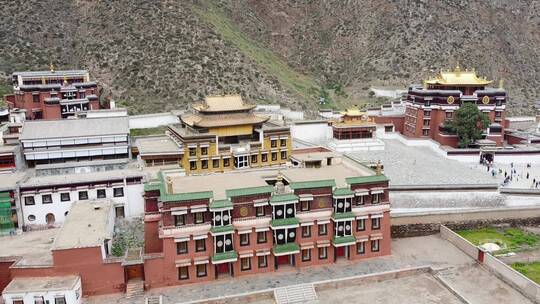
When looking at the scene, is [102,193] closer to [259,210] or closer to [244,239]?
[244,239]

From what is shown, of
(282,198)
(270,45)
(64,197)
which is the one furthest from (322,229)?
(270,45)

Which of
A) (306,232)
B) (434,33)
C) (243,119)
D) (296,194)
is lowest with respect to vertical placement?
(306,232)

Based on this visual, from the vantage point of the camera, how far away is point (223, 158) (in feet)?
132

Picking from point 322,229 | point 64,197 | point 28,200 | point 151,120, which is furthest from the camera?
point 151,120

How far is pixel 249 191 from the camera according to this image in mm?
27875

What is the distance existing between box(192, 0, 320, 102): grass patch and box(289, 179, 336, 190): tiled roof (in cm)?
5007

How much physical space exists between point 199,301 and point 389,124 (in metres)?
41.2

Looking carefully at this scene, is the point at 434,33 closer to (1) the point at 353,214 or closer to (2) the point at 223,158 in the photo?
(2) the point at 223,158

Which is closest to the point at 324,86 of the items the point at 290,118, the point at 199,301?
the point at 290,118

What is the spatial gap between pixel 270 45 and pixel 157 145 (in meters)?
63.1

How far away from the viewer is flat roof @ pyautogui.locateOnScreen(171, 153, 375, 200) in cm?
2984

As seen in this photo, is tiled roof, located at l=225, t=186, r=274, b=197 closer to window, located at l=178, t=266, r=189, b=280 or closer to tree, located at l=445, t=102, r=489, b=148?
window, located at l=178, t=266, r=189, b=280

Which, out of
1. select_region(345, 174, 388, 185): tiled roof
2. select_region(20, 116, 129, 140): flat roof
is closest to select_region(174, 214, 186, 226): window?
select_region(345, 174, 388, 185): tiled roof

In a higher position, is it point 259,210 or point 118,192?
point 259,210
